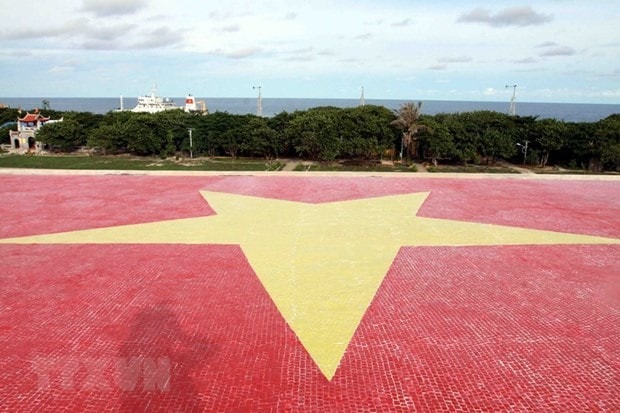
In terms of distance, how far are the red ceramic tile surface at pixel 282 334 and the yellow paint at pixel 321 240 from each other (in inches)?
17.2

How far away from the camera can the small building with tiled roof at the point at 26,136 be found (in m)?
40.9

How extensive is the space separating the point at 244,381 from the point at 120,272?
22.0ft

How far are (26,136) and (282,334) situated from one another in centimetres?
4067

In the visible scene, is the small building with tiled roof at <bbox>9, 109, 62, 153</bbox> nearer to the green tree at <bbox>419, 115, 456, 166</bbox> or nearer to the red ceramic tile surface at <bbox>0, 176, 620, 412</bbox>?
the red ceramic tile surface at <bbox>0, 176, 620, 412</bbox>

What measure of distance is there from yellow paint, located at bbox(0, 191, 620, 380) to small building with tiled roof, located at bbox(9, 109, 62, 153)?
1089 inches

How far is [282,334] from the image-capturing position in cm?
1028

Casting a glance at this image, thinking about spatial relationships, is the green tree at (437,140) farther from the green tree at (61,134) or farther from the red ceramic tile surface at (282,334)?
the green tree at (61,134)

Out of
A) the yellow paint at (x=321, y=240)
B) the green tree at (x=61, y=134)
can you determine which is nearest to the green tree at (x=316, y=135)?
the yellow paint at (x=321, y=240)

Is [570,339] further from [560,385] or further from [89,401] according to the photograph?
[89,401]

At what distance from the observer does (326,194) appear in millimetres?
23875

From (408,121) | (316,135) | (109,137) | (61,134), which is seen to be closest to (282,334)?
(316,135)

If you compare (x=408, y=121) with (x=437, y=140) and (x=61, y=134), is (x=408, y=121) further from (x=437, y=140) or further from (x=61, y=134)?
(x=61, y=134)

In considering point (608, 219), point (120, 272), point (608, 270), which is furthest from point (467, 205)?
point (120, 272)

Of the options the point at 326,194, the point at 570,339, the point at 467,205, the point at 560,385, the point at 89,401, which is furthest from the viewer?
the point at 326,194
